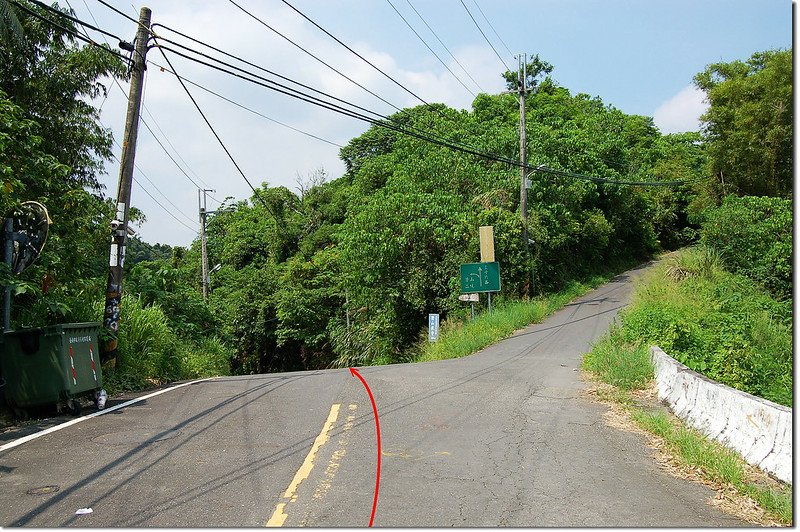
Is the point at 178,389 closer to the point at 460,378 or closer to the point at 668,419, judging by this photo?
the point at 460,378

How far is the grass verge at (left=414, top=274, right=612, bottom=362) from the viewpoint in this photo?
23.0 metres

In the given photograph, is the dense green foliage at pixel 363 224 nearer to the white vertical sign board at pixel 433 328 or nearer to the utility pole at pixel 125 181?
the utility pole at pixel 125 181

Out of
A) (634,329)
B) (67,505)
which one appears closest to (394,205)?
(634,329)

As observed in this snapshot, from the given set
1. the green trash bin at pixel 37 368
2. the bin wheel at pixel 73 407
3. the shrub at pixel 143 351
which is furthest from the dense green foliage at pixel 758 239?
the green trash bin at pixel 37 368

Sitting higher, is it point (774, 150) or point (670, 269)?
point (774, 150)

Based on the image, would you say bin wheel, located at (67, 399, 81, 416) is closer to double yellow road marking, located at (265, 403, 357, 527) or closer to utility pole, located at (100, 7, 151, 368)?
double yellow road marking, located at (265, 403, 357, 527)

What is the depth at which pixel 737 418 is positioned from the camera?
7824 millimetres

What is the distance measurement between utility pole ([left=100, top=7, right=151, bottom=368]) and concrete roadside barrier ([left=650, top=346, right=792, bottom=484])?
1060 centimetres

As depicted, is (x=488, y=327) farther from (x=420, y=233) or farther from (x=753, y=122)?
(x=753, y=122)

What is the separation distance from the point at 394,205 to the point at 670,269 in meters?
12.5

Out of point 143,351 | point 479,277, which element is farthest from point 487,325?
point 143,351

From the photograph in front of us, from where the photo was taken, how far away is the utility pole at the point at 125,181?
14.2 meters

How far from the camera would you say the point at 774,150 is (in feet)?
110

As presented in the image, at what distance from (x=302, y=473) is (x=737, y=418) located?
4827 millimetres
